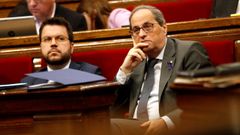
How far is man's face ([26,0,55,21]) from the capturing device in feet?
7.61

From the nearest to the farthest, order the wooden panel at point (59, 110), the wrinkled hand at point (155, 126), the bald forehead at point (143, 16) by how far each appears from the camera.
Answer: the wooden panel at point (59, 110)
the wrinkled hand at point (155, 126)
the bald forehead at point (143, 16)

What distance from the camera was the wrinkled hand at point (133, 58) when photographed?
5.16 ft

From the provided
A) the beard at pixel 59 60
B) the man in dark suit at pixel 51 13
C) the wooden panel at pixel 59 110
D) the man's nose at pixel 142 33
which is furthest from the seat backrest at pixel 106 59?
the wooden panel at pixel 59 110

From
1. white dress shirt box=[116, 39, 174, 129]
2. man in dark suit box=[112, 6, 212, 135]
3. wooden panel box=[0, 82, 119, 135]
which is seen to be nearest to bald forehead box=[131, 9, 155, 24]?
man in dark suit box=[112, 6, 212, 135]

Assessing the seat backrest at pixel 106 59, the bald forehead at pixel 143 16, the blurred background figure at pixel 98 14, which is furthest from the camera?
the blurred background figure at pixel 98 14

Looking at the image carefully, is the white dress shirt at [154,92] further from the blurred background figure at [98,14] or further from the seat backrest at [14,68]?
the blurred background figure at [98,14]

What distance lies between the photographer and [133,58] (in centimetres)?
160

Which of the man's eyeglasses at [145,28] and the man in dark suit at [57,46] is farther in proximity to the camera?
the man in dark suit at [57,46]

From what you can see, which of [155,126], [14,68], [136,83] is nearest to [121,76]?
[136,83]

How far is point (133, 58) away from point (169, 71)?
0.12m

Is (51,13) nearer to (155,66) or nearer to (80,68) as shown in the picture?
(80,68)

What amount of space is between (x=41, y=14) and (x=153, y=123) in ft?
3.58

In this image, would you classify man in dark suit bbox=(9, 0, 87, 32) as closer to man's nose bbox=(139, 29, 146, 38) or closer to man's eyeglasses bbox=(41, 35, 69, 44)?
man's eyeglasses bbox=(41, 35, 69, 44)

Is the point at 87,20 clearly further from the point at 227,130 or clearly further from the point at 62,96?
the point at 227,130
